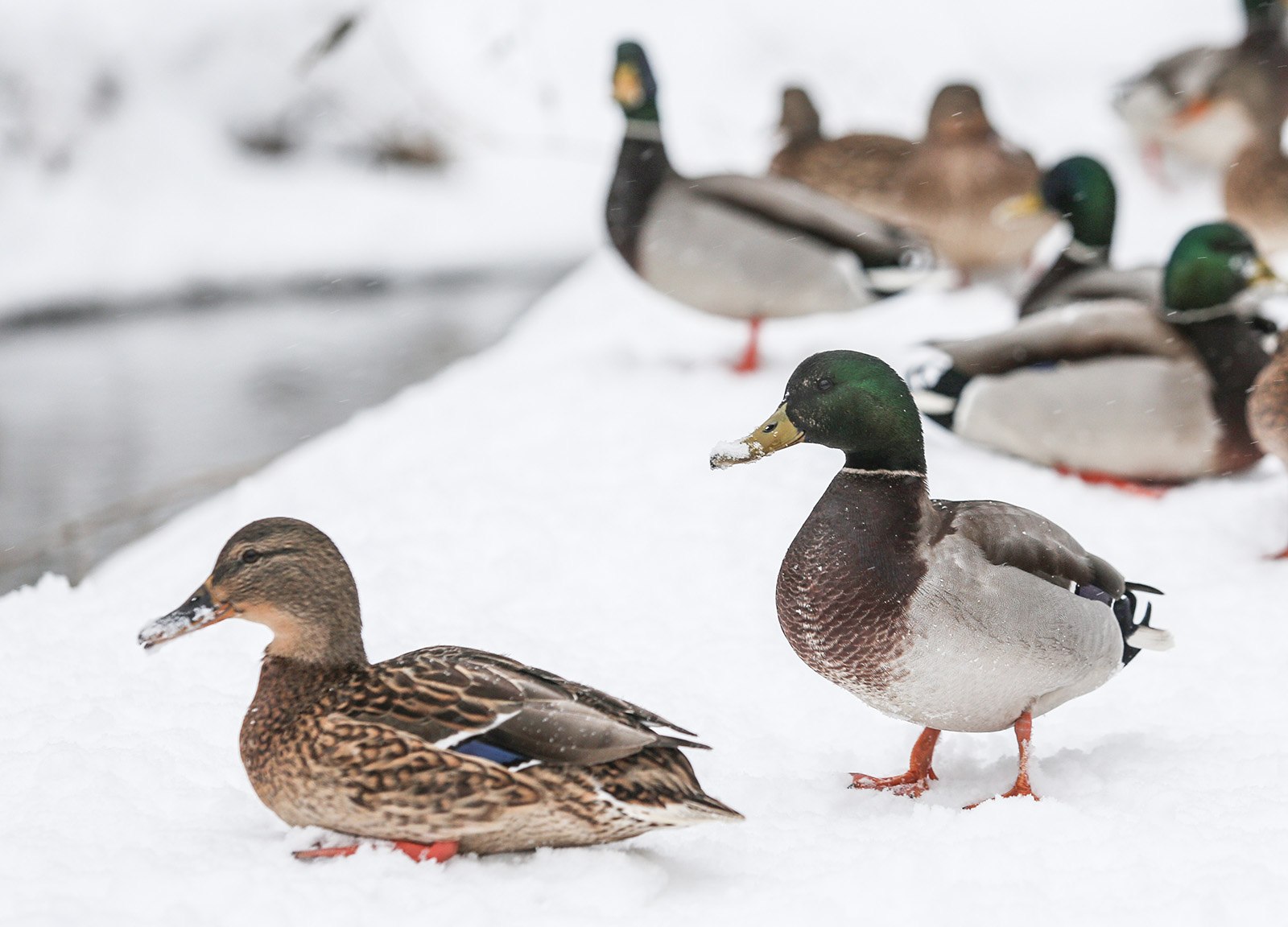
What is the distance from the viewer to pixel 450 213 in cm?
1048

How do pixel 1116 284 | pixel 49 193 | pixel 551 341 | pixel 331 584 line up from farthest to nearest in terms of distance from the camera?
pixel 49 193, pixel 551 341, pixel 1116 284, pixel 331 584

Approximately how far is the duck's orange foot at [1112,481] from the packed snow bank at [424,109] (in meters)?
3.59

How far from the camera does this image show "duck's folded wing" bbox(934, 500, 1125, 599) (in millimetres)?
2662

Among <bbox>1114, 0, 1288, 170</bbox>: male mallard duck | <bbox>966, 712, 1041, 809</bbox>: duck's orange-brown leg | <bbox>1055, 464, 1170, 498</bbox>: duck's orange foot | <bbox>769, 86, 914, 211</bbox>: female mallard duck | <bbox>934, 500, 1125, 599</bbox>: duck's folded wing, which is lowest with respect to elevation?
<bbox>966, 712, 1041, 809</bbox>: duck's orange-brown leg

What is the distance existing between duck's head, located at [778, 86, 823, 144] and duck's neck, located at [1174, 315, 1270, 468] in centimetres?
377

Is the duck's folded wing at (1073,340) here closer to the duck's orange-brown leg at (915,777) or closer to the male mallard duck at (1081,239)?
the male mallard duck at (1081,239)

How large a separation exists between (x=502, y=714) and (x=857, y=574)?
27.2 inches

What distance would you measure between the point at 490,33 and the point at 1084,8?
549 cm

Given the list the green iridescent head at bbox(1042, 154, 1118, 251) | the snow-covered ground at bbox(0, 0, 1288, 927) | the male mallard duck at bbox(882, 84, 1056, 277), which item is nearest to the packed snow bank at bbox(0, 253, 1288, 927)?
the snow-covered ground at bbox(0, 0, 1288, 927)

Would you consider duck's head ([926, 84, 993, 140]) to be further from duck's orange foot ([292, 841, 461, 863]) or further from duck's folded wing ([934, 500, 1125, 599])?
duck's orange foot ([292, 841, 461, 863])

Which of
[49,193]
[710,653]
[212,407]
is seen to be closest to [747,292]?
[710,653]

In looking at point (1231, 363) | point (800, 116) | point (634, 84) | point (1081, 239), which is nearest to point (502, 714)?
point (1231, 363)

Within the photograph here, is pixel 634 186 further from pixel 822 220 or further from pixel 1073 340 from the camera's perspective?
pixel 1073 340

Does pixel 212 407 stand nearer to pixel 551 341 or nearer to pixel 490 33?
pixel 551 341
